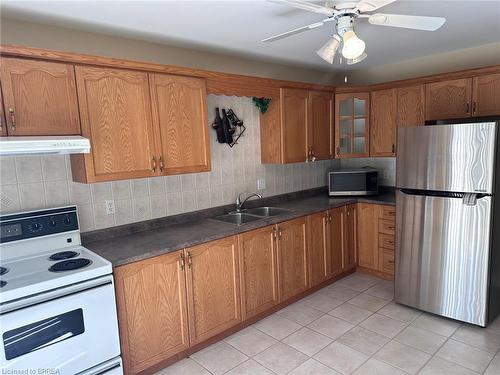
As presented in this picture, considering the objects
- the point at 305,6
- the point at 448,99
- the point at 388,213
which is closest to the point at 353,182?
the point at 388,213

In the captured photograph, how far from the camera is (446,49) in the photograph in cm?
333

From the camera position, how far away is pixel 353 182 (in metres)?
3.78

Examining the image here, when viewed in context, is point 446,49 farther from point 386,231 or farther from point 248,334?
point 248,334

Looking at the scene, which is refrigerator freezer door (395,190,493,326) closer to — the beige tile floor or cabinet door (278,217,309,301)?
the beige tile floor

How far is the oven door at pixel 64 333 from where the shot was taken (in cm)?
160

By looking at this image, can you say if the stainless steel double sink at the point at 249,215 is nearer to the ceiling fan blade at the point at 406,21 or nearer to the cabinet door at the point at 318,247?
the cabinet door at the point at 318,247

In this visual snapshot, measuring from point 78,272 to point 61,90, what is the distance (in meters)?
1.05

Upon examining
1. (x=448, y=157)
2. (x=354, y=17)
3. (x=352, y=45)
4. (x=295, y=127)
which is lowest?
(x=448, y=157)

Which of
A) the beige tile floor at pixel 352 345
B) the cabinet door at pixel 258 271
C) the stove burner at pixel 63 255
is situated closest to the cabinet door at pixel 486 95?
the beige tile floor at pixel 352 345

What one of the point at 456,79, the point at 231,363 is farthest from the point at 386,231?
the point at 231,363

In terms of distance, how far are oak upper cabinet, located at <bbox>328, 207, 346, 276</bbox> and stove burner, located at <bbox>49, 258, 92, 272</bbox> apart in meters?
2.27

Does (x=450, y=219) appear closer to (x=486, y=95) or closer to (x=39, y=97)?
(x=486, y=95)

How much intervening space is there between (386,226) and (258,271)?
61.3 inches

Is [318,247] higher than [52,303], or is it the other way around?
[52,303]
